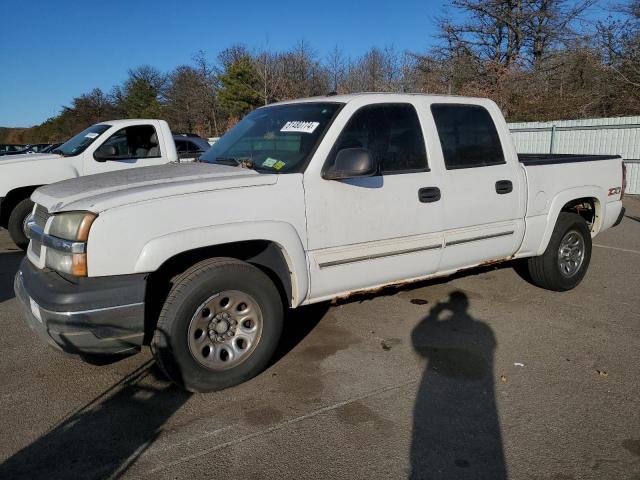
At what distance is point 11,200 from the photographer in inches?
296

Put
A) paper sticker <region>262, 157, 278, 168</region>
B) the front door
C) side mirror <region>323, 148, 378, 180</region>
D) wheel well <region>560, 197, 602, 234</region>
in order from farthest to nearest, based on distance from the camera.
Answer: wheel well <region>560, 197, 602, 234</region>, paper sticker <region>262, 157, 278, 168</region>, the front door, side mirror <region>323, 148, 378, 180</region>

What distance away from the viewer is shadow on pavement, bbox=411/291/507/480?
2.65 m

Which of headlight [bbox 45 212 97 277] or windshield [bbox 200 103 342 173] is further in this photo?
windshield [bbox 200 103 342 173]

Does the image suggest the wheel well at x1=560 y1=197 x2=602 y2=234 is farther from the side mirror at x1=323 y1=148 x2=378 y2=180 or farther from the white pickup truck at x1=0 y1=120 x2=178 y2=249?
the white pickup truck at x1=0 y1=120 x2=178 y2=249

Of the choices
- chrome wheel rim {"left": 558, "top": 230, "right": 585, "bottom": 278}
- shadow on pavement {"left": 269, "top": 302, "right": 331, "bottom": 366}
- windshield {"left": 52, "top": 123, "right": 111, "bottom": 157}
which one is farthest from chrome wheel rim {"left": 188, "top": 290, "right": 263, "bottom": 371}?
windshield {"left": 52, "top": 123, "right": 111, "bottom": 157}

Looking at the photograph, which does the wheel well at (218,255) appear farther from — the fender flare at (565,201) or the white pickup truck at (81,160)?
the white pickup truck at (81,160)

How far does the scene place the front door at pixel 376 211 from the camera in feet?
11.9

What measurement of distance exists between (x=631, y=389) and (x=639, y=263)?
4.07 m

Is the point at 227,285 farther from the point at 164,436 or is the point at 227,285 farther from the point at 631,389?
the point at 631,389

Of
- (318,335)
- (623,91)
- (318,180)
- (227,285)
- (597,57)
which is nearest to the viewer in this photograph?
(227,285)

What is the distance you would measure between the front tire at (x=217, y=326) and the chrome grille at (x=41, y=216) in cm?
97

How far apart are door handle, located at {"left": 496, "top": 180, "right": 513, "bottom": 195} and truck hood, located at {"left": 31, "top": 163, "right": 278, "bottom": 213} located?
7.11ft

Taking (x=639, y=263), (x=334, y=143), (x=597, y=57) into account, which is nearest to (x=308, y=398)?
(x=334, y=143)

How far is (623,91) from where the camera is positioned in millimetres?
19766
